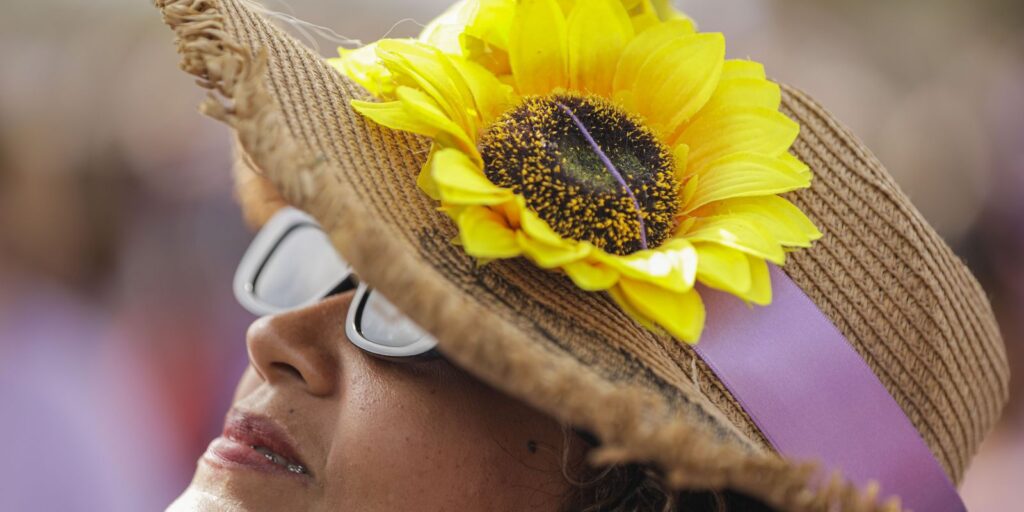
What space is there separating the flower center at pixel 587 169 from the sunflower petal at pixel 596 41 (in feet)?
0.10

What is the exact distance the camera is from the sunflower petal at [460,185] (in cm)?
79

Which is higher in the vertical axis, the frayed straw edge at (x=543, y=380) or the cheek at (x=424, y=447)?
the frayed straw edge at (x=543, y=380)

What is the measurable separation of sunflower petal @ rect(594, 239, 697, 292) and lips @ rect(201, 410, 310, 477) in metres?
0.49

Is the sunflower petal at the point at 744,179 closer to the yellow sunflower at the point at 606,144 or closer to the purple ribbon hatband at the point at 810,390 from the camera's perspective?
the yellow sunflower at the point at 606,144

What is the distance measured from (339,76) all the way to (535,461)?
518 mm

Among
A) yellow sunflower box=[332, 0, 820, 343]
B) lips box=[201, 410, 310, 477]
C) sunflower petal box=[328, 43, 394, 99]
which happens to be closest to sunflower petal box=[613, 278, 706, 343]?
yellow sunflower box=[332, 0, 820, 343]

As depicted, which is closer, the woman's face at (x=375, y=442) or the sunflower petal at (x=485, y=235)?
the sunflower petal at (x=485, y=235)

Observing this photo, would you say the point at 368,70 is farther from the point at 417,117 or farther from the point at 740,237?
the point at 740,237

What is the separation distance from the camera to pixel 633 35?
101 cm

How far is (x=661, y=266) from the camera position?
0.83 m

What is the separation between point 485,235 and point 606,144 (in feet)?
0.66

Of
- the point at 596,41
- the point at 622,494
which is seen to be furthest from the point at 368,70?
the point at 622,494

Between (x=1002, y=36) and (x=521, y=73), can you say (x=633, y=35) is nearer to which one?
(x=521, y=73)

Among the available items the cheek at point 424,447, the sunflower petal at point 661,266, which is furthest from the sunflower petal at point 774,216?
the cheek at point 424,447
